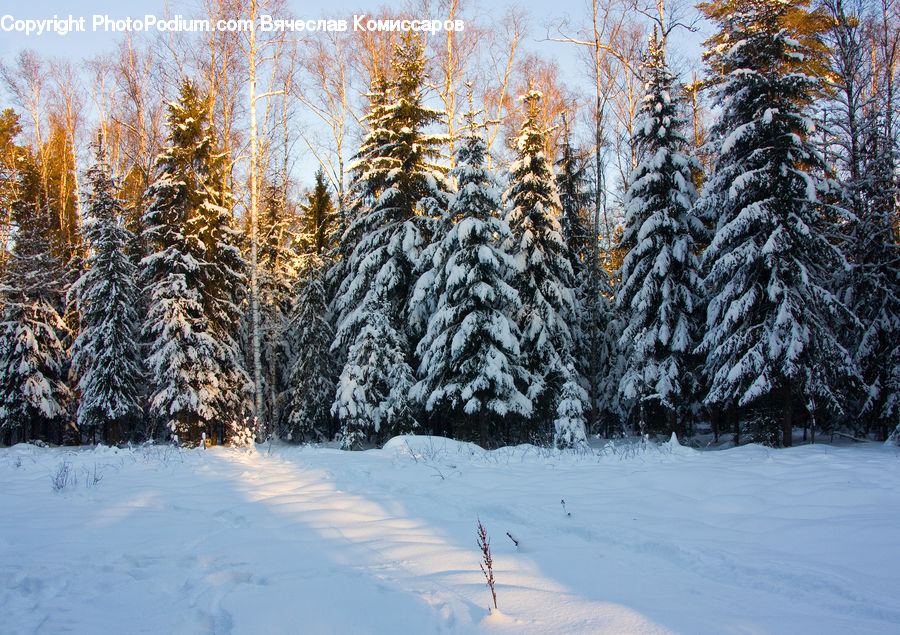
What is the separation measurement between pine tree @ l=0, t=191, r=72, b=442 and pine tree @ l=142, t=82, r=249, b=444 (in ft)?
19.1

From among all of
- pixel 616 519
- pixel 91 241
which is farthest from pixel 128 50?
pixel 616 519

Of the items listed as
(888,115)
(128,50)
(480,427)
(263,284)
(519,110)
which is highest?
(128,50)

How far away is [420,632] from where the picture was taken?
10.3ft

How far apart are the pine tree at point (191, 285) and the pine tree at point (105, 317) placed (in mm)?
1816

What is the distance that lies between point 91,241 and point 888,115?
2730 centimetres

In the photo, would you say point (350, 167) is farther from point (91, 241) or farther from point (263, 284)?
point (91, 241)

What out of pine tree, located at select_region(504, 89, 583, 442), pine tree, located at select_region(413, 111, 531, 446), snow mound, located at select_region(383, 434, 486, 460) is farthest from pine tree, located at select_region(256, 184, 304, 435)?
snow mound, located at select_region(383, 434, 486, 460)

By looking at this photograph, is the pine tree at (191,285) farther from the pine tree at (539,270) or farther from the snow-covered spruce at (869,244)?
the snow-covered spruce at (869,244)

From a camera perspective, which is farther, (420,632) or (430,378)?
(430,378)

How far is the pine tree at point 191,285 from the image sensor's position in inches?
683

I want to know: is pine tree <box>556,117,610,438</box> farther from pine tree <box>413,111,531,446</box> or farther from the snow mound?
the snow mound

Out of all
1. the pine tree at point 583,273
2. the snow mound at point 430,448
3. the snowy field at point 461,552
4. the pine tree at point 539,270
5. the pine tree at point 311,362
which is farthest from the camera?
the pine tree at point 311,362

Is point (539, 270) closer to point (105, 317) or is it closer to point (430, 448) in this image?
point (430, 448)

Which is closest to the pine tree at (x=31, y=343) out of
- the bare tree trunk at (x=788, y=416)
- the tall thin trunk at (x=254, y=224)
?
the tall thin trunk at (x=254, y=224)
